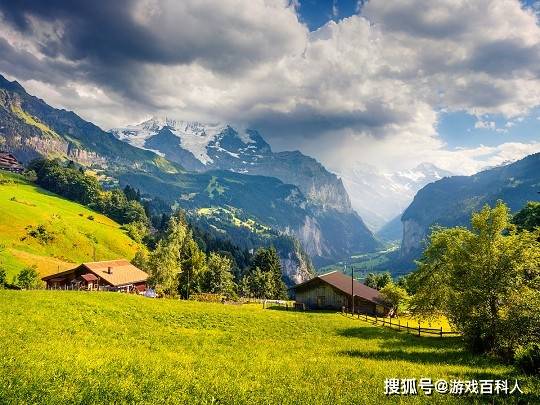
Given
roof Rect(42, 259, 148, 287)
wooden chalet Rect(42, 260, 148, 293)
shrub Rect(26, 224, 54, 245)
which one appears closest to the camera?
wooden chalet Rect(42, 260, 148, 293)

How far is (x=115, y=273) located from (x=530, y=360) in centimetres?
9449

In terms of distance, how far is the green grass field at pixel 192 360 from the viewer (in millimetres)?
16297

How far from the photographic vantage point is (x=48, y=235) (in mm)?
121750

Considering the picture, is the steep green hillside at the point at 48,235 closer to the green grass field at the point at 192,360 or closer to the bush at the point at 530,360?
the green grass field at the point at 192,360

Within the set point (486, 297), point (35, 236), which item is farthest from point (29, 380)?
point (35, 236)

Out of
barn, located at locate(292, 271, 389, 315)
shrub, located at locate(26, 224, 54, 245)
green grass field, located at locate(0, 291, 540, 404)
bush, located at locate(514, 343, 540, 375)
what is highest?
shrub, located at locate(26, 224, 54, 245)

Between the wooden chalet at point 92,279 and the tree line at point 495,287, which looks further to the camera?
the wooden chalet at point 92,279

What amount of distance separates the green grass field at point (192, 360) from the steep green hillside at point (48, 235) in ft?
219

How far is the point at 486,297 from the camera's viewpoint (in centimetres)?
3091

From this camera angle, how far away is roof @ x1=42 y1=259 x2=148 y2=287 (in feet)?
309

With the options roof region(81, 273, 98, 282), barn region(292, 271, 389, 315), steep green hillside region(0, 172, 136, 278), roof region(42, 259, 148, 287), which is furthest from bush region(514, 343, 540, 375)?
steep green hillside region(0, 172, 136, 278)

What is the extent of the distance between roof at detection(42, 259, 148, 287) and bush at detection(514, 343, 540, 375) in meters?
87.8

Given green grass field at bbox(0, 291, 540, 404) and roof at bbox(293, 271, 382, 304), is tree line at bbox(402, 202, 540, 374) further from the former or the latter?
roof at bbox(293, 271, 382, 304)

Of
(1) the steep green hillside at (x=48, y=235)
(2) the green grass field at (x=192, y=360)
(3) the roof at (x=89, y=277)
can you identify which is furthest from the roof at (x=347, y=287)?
(1) the steep green hillside at (x=48, y=235)
